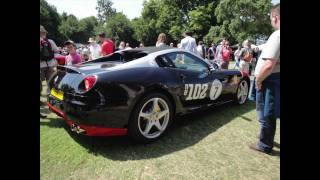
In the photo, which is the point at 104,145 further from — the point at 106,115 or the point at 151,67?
the point at 151,67

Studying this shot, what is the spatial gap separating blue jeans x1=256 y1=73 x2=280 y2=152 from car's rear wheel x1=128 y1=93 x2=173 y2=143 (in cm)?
126

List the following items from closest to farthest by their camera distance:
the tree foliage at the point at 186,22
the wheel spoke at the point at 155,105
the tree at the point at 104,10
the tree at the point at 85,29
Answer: the wheel spoke at the point at 155,105 → the tree foliage at the point at 186,22 → the tree at the point at 85,29 → the tree at the point at 104,10

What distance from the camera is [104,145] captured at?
11.9ft

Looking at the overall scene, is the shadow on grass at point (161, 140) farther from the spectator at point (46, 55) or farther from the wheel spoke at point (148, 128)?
the spectator at point (46, 55)

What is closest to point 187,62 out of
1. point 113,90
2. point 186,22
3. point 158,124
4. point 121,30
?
point 158,124

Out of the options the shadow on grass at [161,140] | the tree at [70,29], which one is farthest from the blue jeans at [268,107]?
the tree at [70,29]

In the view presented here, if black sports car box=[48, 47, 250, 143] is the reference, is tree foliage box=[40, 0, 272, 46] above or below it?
above

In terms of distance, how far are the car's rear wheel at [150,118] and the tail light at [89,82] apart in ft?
2.08

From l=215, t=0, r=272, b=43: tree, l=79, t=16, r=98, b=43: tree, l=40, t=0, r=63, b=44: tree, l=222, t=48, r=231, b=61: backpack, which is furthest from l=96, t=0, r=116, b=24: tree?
l=222, t=48, r=231, b=61: backpack

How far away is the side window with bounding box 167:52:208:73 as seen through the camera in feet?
13.9

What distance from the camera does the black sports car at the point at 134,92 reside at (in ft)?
10.4

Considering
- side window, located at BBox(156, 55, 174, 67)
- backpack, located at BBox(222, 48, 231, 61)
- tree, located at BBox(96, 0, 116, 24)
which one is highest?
tree, located at BBox(96, 0, 116, 24)

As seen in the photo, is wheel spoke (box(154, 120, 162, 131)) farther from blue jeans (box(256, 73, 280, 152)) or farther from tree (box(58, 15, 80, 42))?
tree (box(58, 15, 80, 42))

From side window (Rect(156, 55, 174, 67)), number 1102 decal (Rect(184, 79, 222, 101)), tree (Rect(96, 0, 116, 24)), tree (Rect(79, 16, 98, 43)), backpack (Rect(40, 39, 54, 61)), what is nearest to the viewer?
side window (Rect(156, 55, 174, 67))
